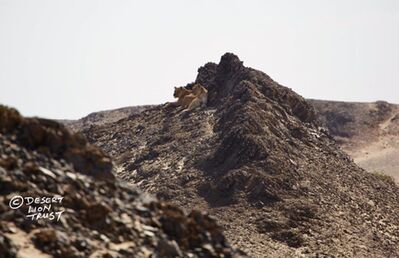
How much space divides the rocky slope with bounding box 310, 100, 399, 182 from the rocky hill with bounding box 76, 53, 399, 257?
31.4m

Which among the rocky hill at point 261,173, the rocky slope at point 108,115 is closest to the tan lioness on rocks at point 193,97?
the rocky hill at point 261,173

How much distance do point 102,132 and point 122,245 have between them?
38416 mm

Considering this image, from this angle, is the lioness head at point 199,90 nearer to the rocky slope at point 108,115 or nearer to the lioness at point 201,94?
the lioness at point 201,94

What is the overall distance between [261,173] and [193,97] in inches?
587

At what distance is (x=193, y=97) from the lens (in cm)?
4762

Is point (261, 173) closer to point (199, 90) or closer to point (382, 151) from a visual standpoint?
point (199, 90)

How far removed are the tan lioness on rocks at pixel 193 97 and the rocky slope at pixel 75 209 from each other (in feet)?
108

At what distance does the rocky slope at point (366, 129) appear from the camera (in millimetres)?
76938

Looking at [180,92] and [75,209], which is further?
[180,92]

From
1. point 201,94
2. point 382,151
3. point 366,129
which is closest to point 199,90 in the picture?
point 201,94

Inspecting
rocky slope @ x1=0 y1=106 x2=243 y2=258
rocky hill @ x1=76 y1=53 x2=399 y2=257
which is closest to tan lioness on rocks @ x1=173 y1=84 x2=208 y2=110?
rocky hill @ x1=76 y1=53 x2=399 y2=257

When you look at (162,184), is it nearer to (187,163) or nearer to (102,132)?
(187,163)

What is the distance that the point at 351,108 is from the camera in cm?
9444

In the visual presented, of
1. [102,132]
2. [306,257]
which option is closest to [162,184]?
[306,257]
